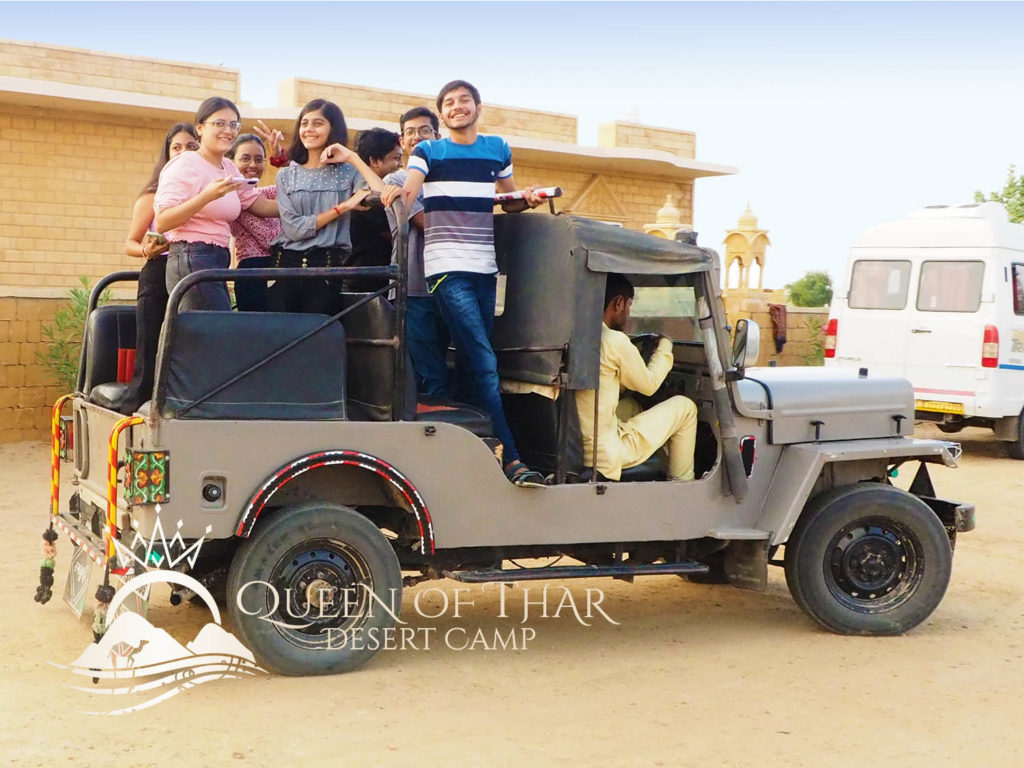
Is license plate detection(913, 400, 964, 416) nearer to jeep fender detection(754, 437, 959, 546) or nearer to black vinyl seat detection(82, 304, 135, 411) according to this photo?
jeep fender detection(754, 437, 959, 546)

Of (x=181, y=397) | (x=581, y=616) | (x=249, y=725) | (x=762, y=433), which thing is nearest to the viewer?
(x=249, y=725)

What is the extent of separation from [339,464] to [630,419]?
1594 millimetres

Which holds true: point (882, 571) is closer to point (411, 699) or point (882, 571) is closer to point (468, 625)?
point (468, 625)

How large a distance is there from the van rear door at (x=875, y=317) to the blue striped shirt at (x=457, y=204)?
9708mm

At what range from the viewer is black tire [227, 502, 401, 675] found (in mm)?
5613

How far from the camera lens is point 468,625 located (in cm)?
694

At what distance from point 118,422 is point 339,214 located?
146 cm

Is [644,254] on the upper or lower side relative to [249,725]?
upper

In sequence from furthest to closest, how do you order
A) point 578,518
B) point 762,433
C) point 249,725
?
point 762,433 → point 578,518 → point 249,725

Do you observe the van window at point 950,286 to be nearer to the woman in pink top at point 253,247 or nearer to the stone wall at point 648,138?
the stone wall at point 648,138

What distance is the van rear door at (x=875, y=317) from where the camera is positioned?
1505cm

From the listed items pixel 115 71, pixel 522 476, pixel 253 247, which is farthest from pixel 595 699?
pixel 115 71

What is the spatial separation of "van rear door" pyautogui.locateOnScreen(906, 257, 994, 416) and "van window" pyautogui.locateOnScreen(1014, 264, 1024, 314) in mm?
468

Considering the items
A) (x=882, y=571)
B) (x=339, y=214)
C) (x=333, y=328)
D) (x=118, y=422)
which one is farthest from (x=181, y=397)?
(x=882, y=571)
